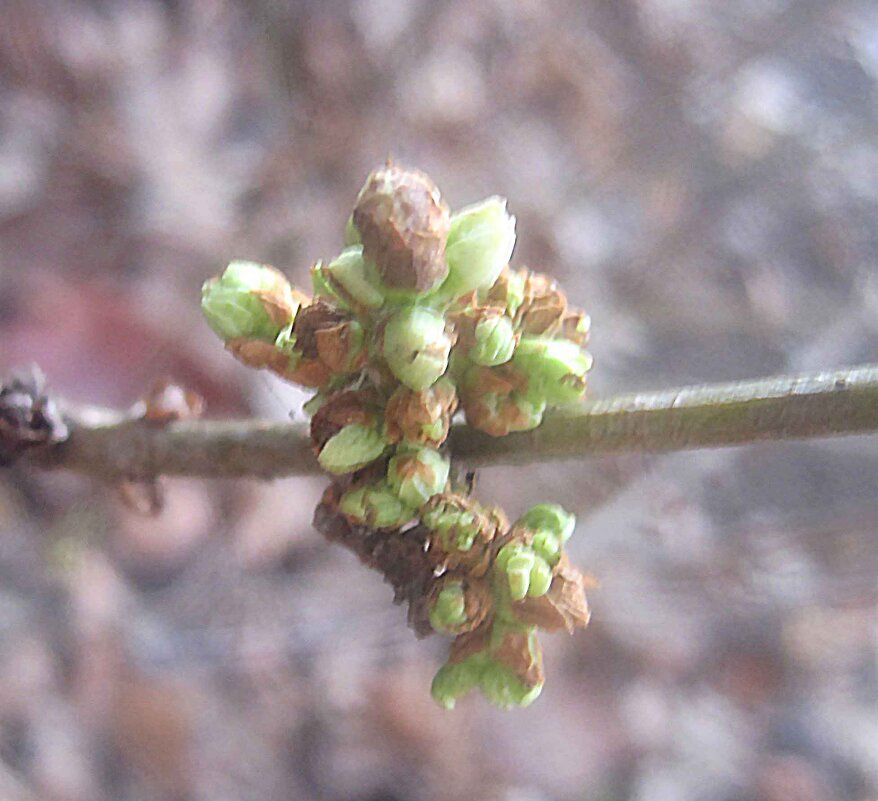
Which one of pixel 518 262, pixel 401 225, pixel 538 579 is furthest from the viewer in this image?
pixel 518 262

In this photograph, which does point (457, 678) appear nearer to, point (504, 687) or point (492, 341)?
point (504, 687)

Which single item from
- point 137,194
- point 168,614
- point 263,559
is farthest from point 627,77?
point 168,614

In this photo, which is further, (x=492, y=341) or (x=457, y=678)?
(x=457, y=678)

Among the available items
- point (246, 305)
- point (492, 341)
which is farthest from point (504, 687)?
point (246, 305)

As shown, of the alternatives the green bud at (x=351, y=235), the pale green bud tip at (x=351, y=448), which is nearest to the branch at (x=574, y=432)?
the pale green bud tip at (x=351, y=448)

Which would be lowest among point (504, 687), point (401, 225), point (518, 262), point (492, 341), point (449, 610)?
point (518, 262)

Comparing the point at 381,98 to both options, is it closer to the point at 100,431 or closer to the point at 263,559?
the point at 263,559

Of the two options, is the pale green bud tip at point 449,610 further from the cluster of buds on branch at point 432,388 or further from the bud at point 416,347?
the bud at point 416,347
